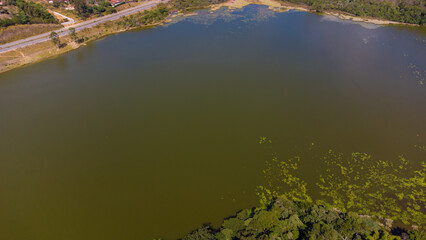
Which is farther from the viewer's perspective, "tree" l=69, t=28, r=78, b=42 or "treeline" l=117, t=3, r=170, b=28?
"treeline" l=117, t=3, r=170, b=28

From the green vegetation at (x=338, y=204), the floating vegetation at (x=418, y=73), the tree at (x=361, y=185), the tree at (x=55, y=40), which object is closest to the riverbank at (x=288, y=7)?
the floating vegetation at (x=418, y=73)

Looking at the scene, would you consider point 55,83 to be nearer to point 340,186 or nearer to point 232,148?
point 232,148

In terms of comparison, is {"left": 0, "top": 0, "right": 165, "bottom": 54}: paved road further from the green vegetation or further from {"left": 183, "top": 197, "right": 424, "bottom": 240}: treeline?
{"left": 183, "top": 197, "right": 424, "bottom": 240}: treeline

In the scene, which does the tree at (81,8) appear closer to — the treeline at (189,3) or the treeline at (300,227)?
the treeline at (189,3)

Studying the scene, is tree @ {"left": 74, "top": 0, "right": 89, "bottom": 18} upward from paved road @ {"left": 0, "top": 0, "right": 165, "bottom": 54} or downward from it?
upward

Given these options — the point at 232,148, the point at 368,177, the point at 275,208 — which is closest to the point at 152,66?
the point at 232,148

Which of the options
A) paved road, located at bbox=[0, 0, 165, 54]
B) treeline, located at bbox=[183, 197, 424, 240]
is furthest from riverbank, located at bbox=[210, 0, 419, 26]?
treeline, located at bbox=[183, 197, 424, 240]
